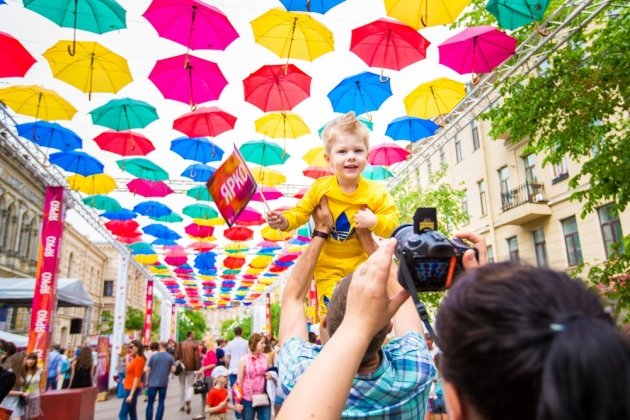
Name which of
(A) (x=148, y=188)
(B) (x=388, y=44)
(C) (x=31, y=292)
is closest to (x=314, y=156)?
(B) (x=388, y=44)

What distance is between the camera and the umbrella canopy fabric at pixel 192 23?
694 cm

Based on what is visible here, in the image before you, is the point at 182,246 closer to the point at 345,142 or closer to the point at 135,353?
the point at 135,353

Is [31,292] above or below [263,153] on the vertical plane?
below

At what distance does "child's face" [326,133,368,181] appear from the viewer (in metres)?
3.49

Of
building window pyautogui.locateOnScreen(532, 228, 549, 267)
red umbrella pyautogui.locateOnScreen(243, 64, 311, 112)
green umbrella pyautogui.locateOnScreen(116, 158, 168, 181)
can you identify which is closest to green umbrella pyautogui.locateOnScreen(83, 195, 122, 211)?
green umbrella pyautogui.locateOnScreen(116, 158, 168, 181)

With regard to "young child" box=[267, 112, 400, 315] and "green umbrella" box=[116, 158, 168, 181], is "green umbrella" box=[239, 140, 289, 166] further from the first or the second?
"young child" box=[267, 112, 400, 315]

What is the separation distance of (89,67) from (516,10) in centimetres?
702

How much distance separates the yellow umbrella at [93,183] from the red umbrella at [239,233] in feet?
18.3

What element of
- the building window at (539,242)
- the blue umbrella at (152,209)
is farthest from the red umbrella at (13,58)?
the building window at (539,242)

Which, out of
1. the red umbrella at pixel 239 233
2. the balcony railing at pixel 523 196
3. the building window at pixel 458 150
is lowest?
the red umbrella at pixel 239 233

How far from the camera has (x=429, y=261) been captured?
1.13 metres

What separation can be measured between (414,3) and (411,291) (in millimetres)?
6739

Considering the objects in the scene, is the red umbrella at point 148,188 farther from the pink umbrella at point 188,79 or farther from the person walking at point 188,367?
the pink umbrella at point 188,79

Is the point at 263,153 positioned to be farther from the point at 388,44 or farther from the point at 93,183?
the point at 93,183
